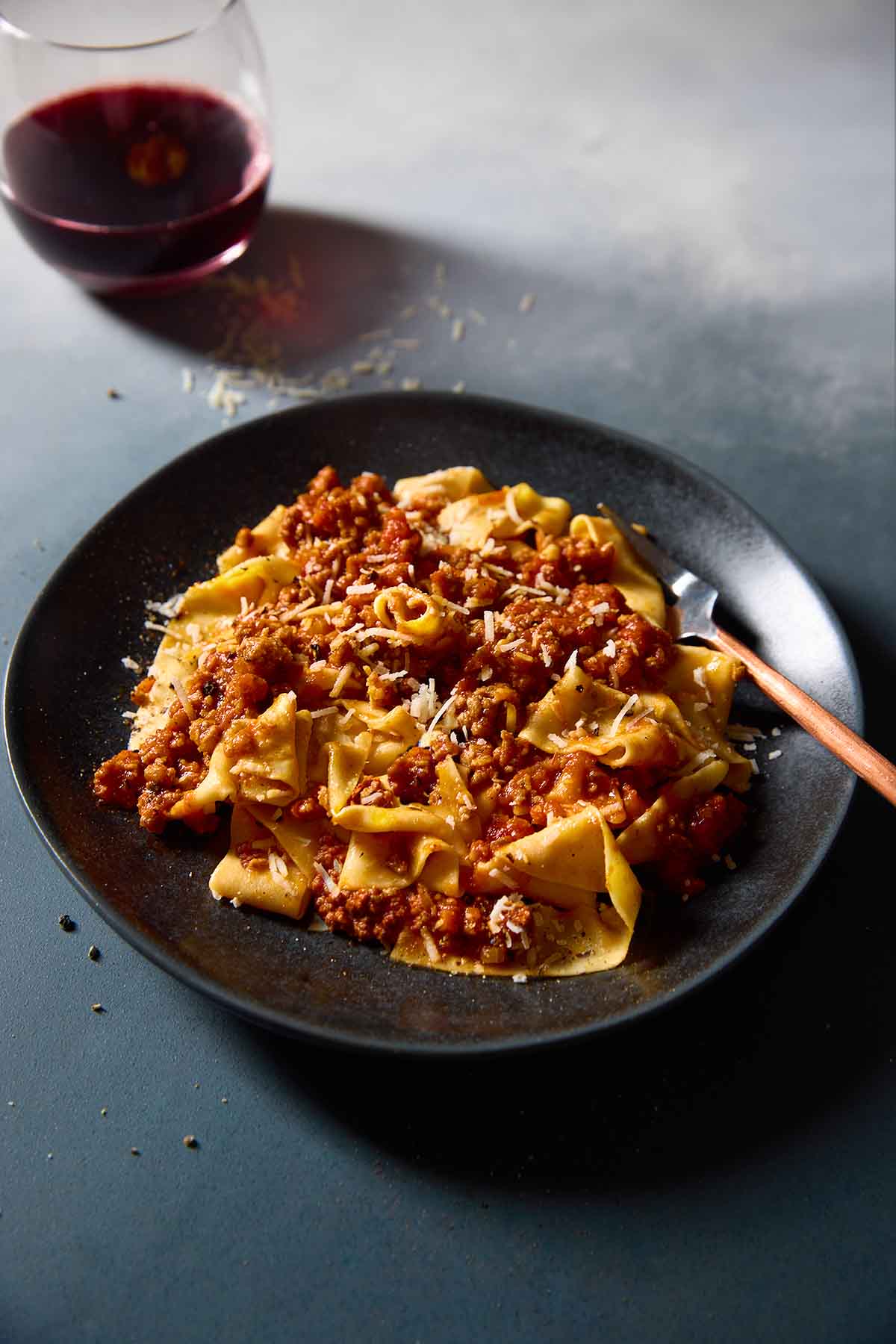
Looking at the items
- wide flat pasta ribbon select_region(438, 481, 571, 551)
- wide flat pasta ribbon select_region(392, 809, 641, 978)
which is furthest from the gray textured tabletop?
wide flat pasta ribbon select_region(438, 481, 571, 551)

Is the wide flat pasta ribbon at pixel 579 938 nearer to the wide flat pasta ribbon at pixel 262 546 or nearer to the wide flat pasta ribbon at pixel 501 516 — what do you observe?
the wide flat pasta ribbon at pixel 501 516

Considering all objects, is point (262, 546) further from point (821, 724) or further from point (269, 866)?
point (821, 724)

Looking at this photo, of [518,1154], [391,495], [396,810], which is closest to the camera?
[518,1154]

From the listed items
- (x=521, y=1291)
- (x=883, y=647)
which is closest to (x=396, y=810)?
(x=521, y=1291)

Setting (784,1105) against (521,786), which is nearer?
(784,1105)

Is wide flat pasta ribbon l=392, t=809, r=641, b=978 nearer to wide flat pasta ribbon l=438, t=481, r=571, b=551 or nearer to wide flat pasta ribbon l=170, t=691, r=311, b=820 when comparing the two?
wide flat pasta ribbon l=170, t=691, r=311, b=820

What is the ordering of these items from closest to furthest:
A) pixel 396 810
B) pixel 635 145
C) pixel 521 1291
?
pixel 521 1291 → pixel 396 810 → pixel 635 145

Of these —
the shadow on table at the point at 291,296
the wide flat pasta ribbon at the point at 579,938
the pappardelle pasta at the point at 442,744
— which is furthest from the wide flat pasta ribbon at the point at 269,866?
the shadow on table at the point at 291,296

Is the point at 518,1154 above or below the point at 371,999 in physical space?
below

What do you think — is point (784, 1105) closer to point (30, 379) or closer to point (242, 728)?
point (242, 728)
